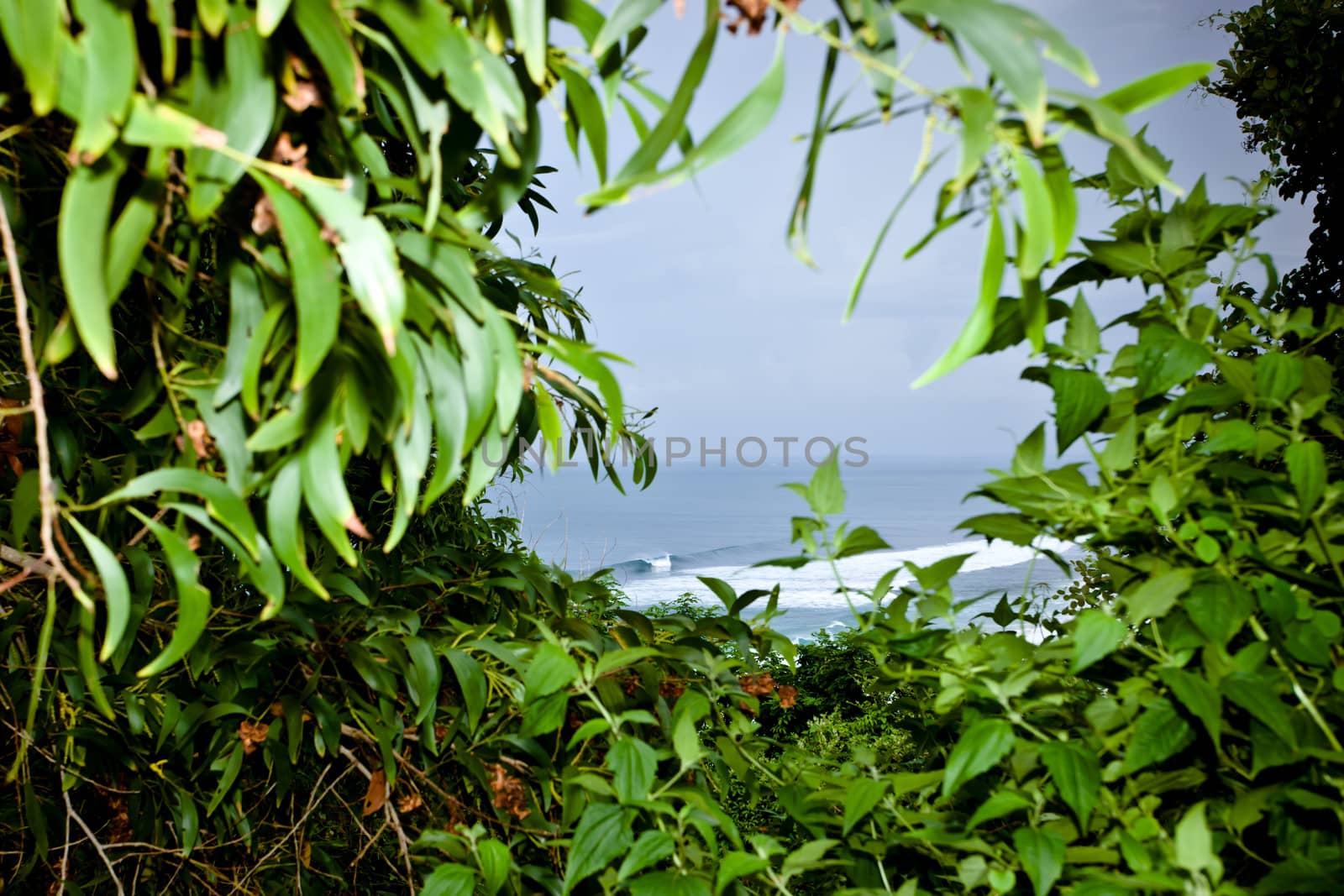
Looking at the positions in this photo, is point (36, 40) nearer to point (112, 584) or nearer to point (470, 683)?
point (112, 584)

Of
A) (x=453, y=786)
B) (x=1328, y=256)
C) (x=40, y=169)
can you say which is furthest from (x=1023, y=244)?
(x=1328, y=256)

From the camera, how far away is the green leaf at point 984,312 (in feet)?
1.05

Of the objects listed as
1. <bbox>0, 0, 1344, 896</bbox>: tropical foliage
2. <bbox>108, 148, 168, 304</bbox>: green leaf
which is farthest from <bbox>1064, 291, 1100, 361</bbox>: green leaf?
<bbox>108, 148, 168, 304</bbox>: green leaf

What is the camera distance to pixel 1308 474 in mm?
441

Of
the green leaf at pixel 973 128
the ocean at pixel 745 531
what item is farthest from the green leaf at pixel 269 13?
the ocean at pixel 745 531

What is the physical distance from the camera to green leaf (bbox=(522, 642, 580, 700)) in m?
0.54

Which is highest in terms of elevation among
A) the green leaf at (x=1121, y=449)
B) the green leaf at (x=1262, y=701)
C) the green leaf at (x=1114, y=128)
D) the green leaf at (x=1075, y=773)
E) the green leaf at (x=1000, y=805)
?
the green leaf at (x=1114, y=128)

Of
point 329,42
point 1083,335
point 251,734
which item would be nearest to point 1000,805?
point 1083,335

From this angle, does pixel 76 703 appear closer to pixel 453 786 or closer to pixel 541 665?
pixel 453 786

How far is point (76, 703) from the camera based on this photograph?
0.83 m

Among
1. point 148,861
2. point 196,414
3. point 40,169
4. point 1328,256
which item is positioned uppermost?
point 1328,256

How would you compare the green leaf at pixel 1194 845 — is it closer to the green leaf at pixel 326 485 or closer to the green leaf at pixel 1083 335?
the green leaf at pixel 1083 335

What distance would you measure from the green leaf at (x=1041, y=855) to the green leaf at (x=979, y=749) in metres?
0.04

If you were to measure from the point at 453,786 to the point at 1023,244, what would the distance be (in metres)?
1.04
